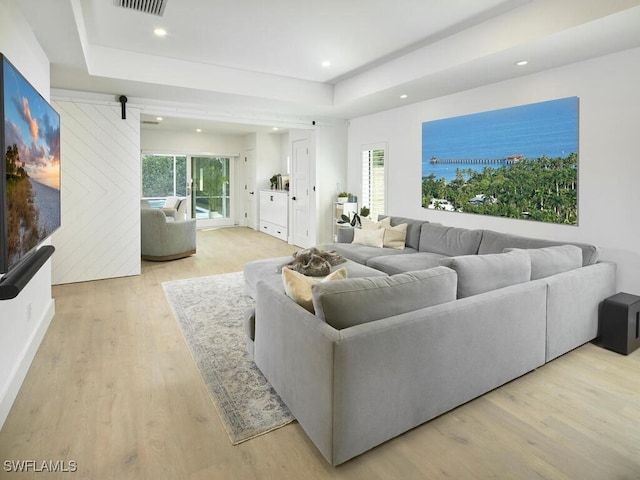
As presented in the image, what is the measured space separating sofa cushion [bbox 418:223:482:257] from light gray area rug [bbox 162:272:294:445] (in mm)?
2151

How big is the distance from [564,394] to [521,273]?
2.50 ft

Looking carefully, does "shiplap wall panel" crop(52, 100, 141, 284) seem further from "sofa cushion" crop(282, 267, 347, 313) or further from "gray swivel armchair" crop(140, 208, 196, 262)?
"sofa cushion" crop(282, 267, 347, 313)

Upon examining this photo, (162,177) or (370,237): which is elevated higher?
(162,177)

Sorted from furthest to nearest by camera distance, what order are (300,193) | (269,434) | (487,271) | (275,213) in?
(275,213) → (300,193) → (487,271) → (269,434)

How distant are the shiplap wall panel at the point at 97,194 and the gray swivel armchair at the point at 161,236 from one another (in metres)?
0.69

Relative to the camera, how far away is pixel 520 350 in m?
2.45

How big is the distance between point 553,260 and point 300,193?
5.27m

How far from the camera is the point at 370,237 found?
16.1 ft

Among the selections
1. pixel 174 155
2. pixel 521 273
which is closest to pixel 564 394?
pixel 521 273

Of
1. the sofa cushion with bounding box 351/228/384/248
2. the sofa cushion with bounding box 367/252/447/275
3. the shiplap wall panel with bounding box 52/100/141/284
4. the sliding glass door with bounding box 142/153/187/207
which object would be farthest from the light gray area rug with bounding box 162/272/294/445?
the sliding glass door with bounding box 142/153/187/207

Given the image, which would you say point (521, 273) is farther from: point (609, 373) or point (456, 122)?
point (456, 122)

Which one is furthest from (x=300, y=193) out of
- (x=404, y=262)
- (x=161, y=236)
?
(x=404, y=262)

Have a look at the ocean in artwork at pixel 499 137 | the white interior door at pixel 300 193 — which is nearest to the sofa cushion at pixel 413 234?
the ocean in artwork at pixel 499 137

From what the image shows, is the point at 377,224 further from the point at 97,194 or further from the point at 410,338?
the point at 97,194
